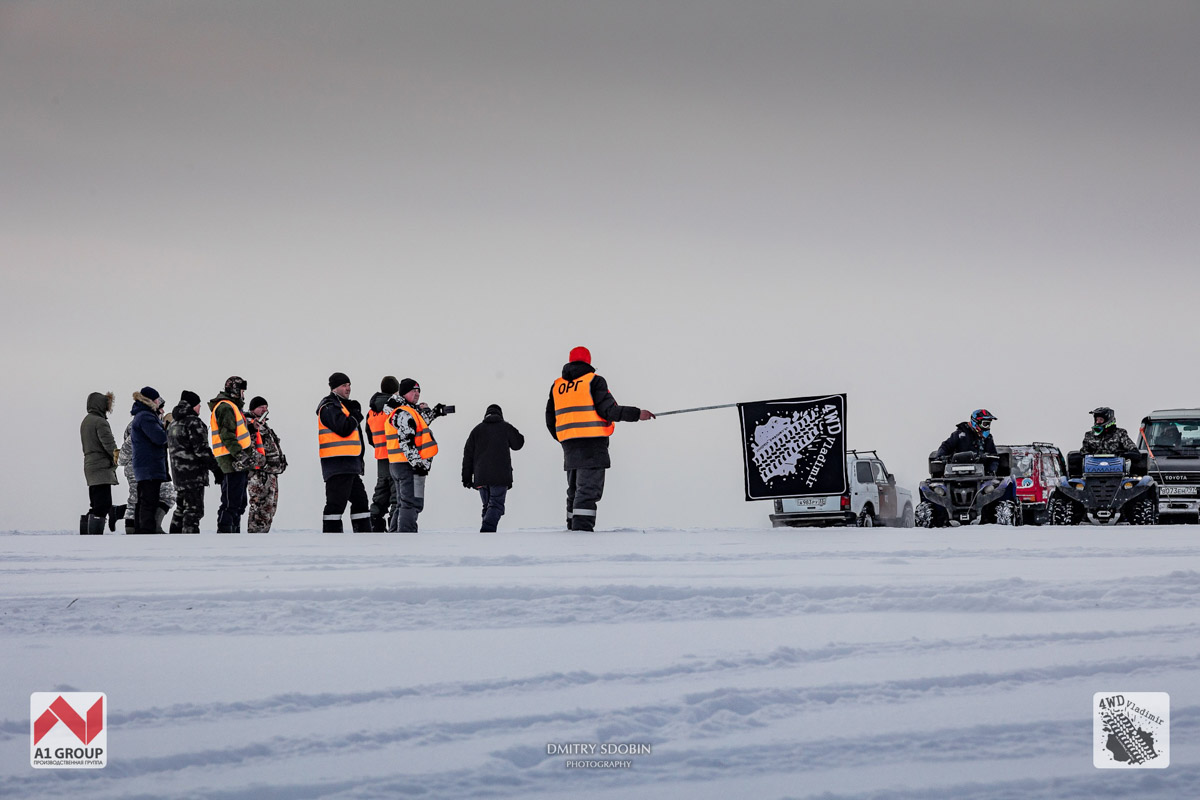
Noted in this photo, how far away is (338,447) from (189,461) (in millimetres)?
1463

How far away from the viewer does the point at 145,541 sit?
9.82 meters

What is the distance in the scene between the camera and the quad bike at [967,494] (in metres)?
16.2

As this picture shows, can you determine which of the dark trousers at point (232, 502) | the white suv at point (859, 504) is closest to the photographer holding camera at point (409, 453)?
the dark trousers at point (232, 502)

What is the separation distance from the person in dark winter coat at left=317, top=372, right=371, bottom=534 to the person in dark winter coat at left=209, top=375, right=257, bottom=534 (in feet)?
2.44

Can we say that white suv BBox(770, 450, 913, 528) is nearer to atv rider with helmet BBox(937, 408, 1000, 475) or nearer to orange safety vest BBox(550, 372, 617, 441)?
atv rider with helmet BBox(937, 408, 1000, 475)

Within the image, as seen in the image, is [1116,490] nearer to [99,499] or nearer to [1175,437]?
[1175,437]

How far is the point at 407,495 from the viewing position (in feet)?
41.3

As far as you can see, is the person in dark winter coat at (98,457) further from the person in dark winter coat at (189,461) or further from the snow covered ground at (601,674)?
the snow covered ground at (601,674)

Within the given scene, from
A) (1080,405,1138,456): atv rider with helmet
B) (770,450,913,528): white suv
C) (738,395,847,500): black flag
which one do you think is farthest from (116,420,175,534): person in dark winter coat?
(1080,405,1138,456): atv rider with helmet

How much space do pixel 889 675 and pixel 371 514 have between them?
1005cm

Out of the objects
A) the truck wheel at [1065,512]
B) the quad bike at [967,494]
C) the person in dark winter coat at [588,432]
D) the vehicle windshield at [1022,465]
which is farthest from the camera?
the vehicle windshield at [1022,465]

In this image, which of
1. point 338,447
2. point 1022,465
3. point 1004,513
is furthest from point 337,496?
point 1022,465

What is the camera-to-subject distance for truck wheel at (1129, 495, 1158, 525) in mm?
15320

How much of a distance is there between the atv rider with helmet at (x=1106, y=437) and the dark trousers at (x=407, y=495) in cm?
861
